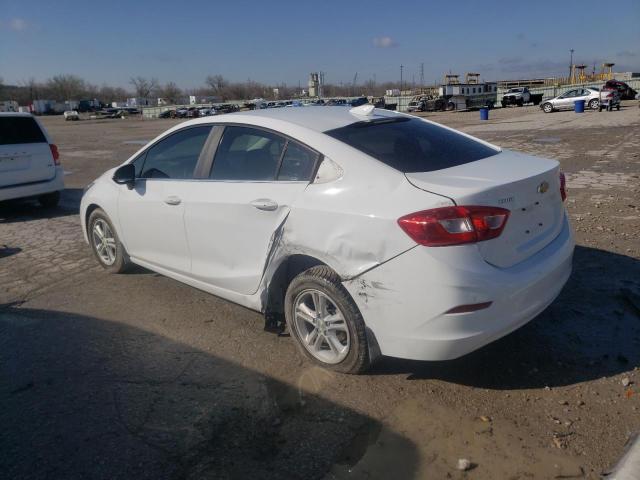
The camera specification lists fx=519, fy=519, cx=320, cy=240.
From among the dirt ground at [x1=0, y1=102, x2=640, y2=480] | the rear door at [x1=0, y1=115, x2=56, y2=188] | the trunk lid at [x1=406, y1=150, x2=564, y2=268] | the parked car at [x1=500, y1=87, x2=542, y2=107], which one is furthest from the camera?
the parked car at [x1=500, y1=87, x2=542, y2=107]

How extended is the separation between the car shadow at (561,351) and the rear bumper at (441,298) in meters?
0.45

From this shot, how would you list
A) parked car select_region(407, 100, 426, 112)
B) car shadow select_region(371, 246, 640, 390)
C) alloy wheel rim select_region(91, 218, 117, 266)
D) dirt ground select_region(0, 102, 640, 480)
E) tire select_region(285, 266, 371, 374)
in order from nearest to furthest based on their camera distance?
dirt ground select_region(0, 102, 640, 480)
tire select_region(285, 266, 371, 374)
car shadow select_region(371, 246, 640, 390)
alloy wheel rim select_region(91, 218, 117, 266)
parked car select_region(407, 100, 426, 112)

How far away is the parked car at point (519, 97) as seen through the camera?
49.0 metres

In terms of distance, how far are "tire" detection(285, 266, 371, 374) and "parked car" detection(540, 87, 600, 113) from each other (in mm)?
35624

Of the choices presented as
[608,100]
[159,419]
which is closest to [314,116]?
[159,419]

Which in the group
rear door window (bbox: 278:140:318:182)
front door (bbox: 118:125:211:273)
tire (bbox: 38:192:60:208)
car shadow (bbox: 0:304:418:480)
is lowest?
car shadow (bbox: 0:304:418:480)

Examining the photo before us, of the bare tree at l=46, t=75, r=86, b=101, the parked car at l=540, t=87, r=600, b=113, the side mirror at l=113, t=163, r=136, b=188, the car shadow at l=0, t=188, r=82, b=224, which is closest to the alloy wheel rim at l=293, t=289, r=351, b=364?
the side mirror at l=113, t=163, r=136, b=188

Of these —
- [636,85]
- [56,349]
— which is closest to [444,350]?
[56,349]

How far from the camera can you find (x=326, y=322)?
10.8ft

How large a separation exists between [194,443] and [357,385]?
3.34 ft

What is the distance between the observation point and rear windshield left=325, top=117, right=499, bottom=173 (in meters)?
3.23

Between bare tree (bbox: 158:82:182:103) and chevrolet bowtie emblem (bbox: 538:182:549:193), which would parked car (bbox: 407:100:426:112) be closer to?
chevrolet bowtie emblem (bbox: 538:182:549:193)

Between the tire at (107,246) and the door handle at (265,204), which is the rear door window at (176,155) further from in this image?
the door handle at (265,204)

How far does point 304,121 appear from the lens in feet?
11.9
